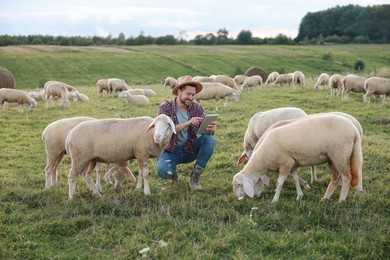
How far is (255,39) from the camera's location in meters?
93.6

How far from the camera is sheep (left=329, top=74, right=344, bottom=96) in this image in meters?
20.4

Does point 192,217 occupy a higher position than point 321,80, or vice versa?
point 192,217

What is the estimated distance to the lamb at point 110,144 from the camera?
673 cm

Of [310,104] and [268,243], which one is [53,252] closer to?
[268,243]

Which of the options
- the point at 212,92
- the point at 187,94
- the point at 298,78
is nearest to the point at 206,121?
the point at 187,94

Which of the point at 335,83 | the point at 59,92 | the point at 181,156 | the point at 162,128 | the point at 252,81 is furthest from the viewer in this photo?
the point at 252,81

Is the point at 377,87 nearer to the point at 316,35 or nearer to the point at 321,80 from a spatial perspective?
the point at 321,80

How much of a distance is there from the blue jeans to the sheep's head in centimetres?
69

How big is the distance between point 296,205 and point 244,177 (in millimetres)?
949

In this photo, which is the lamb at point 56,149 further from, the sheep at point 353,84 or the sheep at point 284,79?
the sheep at point 284,79

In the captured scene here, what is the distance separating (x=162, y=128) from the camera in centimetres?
650

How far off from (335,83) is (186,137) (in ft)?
49.5

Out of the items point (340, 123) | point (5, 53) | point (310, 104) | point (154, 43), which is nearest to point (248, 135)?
point (340, 123)

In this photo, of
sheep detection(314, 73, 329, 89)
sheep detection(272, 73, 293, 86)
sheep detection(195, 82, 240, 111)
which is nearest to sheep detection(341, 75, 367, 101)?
sheep detection(195, 82, 240, 111)
